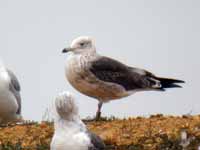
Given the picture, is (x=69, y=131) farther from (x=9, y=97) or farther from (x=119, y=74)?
(x=119, y=74)

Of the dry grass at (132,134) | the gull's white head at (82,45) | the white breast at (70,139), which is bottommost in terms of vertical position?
the dry grass at (132,134)

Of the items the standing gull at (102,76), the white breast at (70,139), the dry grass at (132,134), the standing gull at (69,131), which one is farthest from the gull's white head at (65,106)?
the standing gull at (102,76)

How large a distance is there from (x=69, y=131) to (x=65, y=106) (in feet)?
0.94

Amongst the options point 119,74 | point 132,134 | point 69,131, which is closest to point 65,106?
point 69,131

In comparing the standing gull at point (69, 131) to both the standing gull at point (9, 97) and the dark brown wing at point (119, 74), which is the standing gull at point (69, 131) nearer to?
the standing gull at point (9, 97)

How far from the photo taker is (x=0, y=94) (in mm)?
15617

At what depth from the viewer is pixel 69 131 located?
11422 millimetres

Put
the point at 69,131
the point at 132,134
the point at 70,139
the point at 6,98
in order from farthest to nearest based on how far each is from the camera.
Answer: the point at 6,98 → the point at 132,134 → the point at 69,131 → the point at 70,139

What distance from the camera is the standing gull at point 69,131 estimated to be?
36.8 ft

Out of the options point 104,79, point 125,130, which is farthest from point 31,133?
point 104,79

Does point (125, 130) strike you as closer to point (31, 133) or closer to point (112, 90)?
point (31, 133)

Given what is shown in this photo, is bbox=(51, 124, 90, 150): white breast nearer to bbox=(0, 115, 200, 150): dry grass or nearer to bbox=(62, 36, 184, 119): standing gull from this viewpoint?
bbox=(0, 115, 200, 150): dry grass

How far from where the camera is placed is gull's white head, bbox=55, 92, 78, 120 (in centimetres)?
1145

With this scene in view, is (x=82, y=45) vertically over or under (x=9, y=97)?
over
